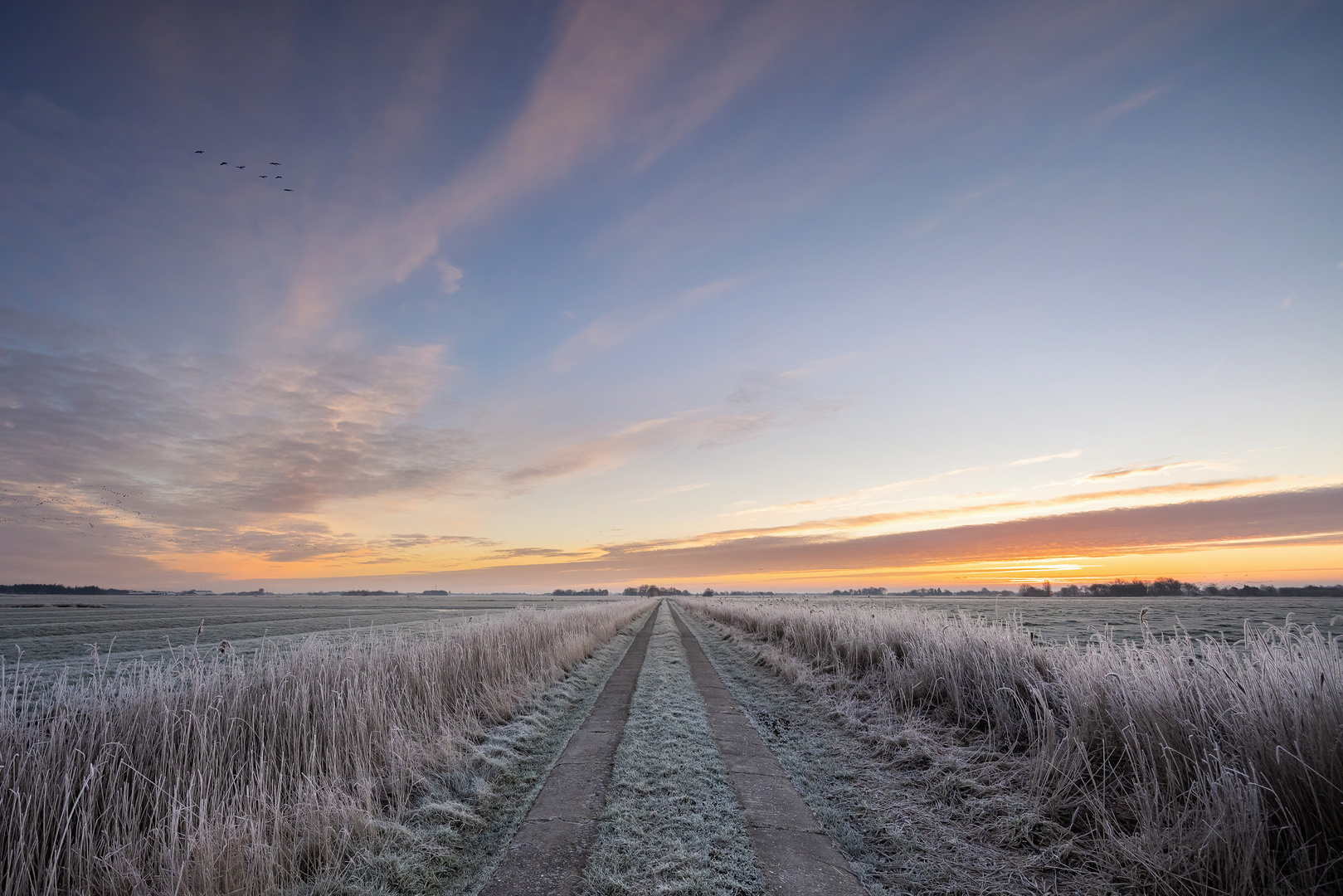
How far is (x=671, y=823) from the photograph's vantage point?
5.46 m

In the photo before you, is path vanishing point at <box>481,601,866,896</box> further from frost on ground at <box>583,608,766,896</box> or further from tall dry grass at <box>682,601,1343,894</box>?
tall dry grass at <box>682,601,1343,894</box>

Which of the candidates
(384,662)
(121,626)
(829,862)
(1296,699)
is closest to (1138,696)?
(1296,699)

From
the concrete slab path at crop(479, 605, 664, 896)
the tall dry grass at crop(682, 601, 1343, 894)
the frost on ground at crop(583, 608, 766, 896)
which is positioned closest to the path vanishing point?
the concrete slab path at crop(479, 605, 664, 896)

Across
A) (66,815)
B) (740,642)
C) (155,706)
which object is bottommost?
(740,642)

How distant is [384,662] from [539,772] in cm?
369

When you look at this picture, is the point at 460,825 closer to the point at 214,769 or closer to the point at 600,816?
the point at 600,816

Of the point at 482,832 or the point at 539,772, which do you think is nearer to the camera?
the point at 482,832

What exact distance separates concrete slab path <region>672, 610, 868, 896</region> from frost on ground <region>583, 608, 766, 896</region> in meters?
0.14

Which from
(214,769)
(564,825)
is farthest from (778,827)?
(214,769)

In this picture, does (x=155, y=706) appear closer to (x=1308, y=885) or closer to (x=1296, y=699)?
(x=1308, y=885)

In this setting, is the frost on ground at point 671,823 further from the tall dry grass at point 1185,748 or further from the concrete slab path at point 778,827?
the tall dry grass at point 1185,748

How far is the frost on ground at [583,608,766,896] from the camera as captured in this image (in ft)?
14.4

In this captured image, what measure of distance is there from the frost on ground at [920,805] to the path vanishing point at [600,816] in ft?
0.81

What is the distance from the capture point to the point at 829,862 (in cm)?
474
